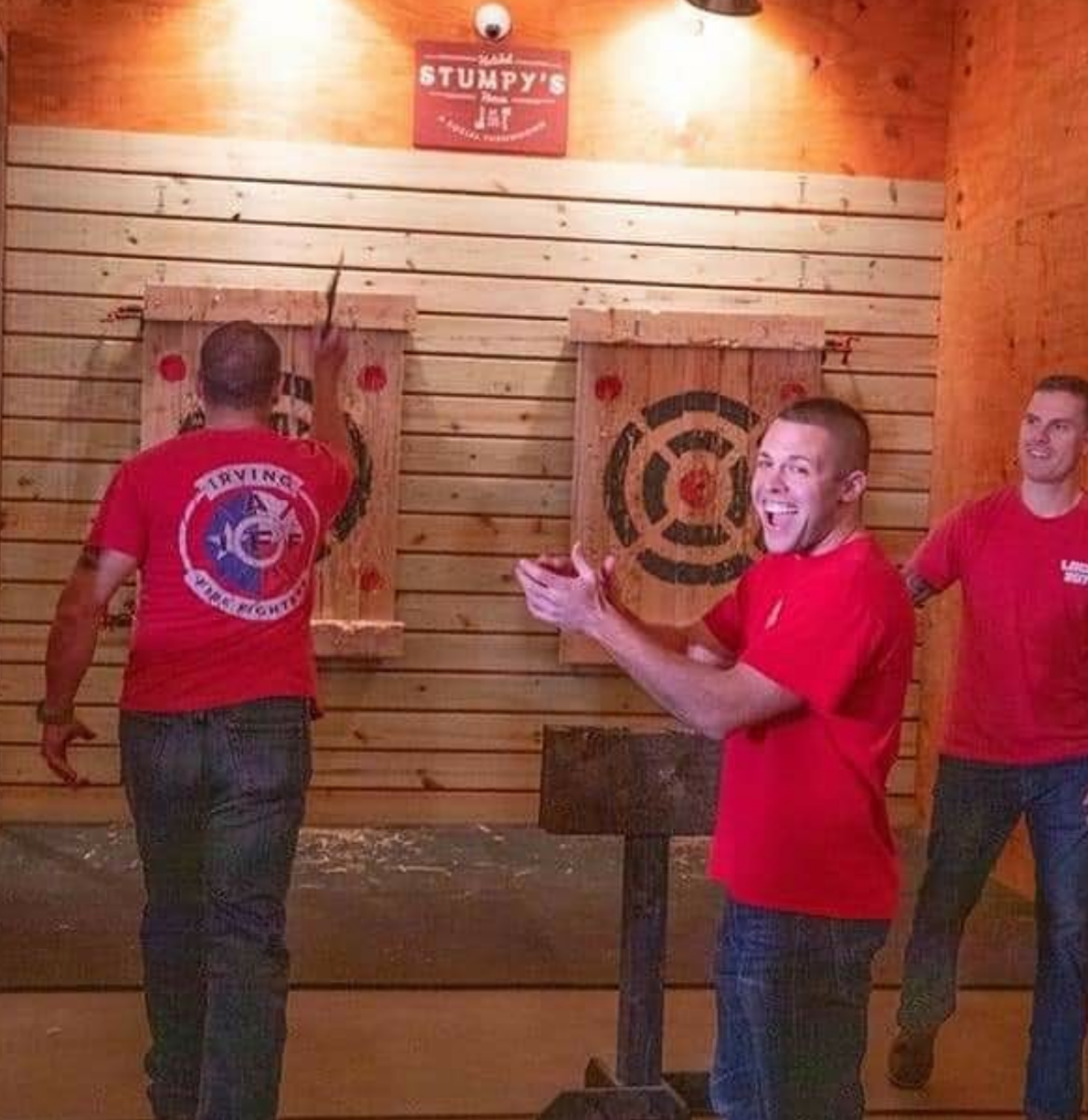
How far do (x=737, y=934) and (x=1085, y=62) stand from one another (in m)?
4.27

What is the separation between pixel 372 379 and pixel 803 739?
4.64 metres

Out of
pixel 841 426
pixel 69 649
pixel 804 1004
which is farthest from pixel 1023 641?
pixel 69 649

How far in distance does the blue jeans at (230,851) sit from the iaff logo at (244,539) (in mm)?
226

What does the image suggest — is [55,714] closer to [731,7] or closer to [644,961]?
[644,961]

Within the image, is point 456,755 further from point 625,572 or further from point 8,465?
point 8,465

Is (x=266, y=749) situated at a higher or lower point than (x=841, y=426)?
lower

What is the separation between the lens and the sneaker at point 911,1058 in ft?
15.6

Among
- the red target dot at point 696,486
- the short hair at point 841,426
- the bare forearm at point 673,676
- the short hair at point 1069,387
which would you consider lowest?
the bare forearm at point 673,676

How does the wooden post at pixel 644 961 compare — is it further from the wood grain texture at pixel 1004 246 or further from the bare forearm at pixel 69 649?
the wood grain texture at pixel 1004 246

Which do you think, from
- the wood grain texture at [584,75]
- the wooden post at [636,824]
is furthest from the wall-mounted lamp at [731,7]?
the wooden post at [636,824]

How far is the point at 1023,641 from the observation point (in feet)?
15.1

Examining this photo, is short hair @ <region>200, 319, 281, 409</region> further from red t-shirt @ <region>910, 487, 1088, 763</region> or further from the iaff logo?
red t-shirt @ <region>910, 487, 1088, 763</region>

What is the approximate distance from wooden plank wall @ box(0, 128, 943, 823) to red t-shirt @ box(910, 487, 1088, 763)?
329cm

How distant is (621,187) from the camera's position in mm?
7762
